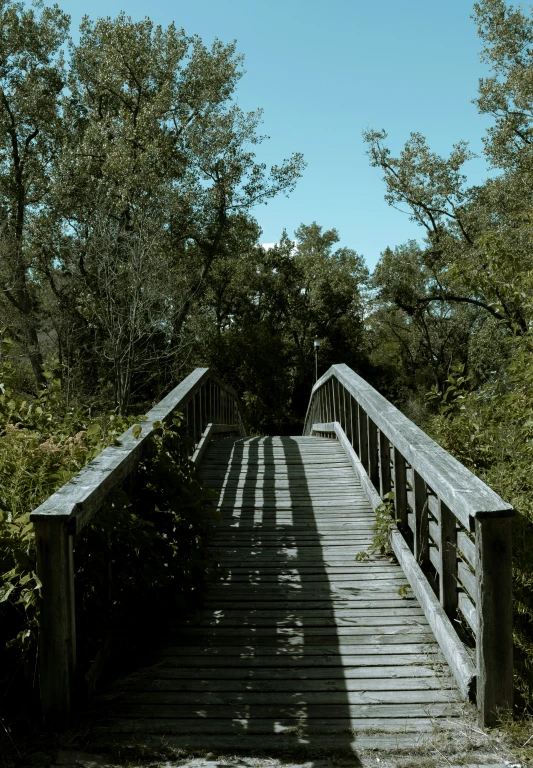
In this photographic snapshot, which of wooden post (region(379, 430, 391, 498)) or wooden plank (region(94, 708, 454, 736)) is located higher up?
wooden post (region(379, 430, 391, 498))

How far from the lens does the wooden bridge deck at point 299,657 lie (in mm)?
2936

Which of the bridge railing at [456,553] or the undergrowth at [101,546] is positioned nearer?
the bridge railing at [456,553]

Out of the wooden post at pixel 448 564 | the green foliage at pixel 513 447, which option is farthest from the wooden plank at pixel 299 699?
the wooden post at pixel 448 564

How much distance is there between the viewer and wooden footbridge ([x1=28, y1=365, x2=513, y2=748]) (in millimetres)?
2830

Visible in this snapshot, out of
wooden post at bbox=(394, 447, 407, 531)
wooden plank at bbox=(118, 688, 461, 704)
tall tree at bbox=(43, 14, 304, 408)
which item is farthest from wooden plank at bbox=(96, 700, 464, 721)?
tall tree at bbox=(43, 14, 304, 408)

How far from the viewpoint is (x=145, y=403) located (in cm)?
2423

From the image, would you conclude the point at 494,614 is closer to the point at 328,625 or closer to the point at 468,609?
the point at 468,609

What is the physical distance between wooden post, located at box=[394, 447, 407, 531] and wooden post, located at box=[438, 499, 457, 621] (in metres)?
1.11

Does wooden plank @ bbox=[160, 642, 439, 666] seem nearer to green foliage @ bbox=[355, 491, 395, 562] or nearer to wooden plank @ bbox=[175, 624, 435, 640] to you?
wooden plank @ bbox=[175, 624, 435, 640]

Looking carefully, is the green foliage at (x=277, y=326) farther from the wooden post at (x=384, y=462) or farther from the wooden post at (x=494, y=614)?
the wooden post at (x=494, y=614)

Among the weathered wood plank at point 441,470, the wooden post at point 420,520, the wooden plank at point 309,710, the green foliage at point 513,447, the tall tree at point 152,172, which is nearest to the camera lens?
the weathered wood plank at point 441,470

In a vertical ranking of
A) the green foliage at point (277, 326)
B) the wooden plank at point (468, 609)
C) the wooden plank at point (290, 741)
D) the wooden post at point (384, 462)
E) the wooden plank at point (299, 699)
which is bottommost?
the wooden plank at point (290, 741)

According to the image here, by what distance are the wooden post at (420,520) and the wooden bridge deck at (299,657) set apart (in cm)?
21

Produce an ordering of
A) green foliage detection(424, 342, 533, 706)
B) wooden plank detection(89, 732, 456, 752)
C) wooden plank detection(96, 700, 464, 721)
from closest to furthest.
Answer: wooden plank detection(89, 732, 456, 752) < wooden plank detection(96, 700, 464, 721) < green foliage detection(424, 342, 533, 706)
